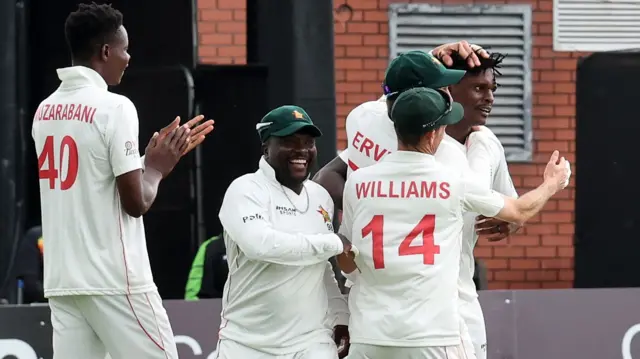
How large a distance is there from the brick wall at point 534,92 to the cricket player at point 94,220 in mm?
4108

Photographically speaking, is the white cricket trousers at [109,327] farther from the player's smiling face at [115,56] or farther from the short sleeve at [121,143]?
the player's smiling face at [115,56]

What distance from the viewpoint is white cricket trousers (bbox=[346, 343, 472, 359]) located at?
4.89m

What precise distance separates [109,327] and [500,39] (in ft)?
17.4

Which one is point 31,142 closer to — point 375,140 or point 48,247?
point 48,247

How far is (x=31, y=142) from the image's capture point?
7.59m

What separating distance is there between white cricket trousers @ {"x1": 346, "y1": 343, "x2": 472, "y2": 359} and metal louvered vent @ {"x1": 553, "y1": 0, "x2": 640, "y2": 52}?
17.6 ft

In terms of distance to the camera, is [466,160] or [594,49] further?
[594,49]

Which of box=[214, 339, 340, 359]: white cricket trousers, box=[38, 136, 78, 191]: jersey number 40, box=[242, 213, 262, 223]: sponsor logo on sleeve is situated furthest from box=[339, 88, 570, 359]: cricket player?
box=[38, 136, 78, 191]: jersey number 40

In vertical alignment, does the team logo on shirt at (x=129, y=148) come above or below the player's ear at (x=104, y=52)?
below

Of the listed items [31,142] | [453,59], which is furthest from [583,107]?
[31,142]

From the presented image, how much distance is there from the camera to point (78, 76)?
544cm

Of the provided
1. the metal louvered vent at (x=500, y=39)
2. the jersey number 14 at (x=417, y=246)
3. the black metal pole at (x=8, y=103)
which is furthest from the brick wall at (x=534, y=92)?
the jersey number 14 at (x=417, y=246)

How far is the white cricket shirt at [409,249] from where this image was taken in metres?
4.90

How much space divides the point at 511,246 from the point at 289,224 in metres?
4.77
